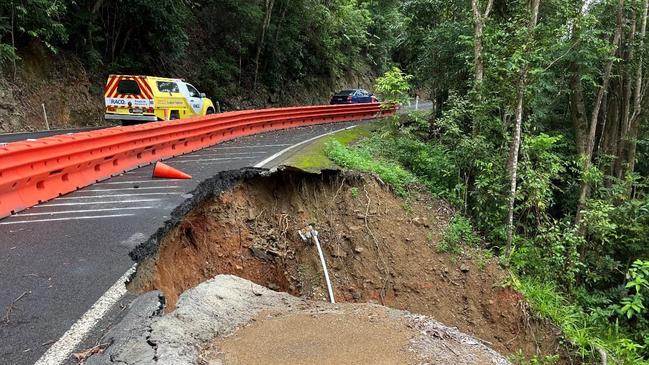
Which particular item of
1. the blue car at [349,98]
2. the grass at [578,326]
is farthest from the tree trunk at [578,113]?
the blue car at [349,98]

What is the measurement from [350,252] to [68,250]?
15.7 ft

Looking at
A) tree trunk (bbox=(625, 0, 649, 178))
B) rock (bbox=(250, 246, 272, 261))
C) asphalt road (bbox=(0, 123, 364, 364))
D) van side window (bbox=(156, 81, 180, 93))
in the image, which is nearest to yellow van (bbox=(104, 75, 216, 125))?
van side window (bbox=(156, 81, 180, 93))

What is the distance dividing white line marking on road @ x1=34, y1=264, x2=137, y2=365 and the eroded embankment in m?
2.82

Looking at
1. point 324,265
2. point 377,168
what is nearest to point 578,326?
point 324,265

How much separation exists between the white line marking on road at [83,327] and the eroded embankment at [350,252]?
2812 millimetres

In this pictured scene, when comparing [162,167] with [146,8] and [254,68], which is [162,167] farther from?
[254,68]

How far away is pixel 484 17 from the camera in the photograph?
11016mm

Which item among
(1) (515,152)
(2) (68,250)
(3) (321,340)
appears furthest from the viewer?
(1) (515,152)

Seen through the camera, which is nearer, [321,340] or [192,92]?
[321,340]

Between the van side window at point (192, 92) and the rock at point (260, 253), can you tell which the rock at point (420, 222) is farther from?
the van side window at point (192, 92)

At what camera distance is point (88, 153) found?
781cm

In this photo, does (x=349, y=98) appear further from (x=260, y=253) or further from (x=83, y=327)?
(x=83, y=327)

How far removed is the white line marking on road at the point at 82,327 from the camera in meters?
3.07

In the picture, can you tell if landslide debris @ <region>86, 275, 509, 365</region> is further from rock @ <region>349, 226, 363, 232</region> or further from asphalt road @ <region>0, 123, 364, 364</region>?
rock @ <region>349, 226, 363, 232</region>
